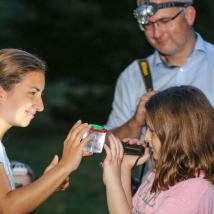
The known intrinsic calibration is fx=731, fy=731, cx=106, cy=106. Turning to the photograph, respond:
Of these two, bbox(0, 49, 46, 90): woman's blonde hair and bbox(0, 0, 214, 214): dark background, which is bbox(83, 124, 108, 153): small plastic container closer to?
bbox(0, 49, 46, 90): woman's blonde hair

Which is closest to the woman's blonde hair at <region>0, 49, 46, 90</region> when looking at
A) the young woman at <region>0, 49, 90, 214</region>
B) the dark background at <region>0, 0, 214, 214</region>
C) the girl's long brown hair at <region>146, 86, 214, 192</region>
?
the young woman at <region>0, 49, 90, 214</region>

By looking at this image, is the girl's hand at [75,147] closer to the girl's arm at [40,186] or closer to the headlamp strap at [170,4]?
the girl's arm at [40,186]

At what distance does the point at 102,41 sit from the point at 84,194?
358 cm

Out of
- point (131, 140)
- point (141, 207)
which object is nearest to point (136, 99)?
point (131, 140)

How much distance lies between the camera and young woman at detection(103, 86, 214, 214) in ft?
11.5

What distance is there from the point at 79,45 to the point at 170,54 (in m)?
7.75

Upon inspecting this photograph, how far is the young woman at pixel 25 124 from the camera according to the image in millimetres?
3291

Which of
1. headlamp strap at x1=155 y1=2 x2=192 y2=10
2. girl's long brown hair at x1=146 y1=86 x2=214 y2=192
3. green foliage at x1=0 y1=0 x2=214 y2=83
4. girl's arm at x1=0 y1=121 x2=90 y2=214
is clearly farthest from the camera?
green foliage at x1=0 y1=0 x2=214 y2=83

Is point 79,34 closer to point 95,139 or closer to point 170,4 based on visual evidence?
point 170,4

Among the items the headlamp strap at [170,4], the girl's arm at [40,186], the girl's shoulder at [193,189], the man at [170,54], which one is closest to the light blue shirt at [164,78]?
the man at [170,54]

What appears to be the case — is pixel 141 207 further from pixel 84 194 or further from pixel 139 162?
pixel 84 194

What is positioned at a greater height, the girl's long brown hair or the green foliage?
the girl's long brown hair

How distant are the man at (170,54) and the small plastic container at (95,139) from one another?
1.10 metres

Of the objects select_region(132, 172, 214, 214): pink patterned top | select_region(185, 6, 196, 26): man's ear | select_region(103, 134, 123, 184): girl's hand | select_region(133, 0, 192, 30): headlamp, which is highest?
select_region(133, 0, 192, 30): headlamp
